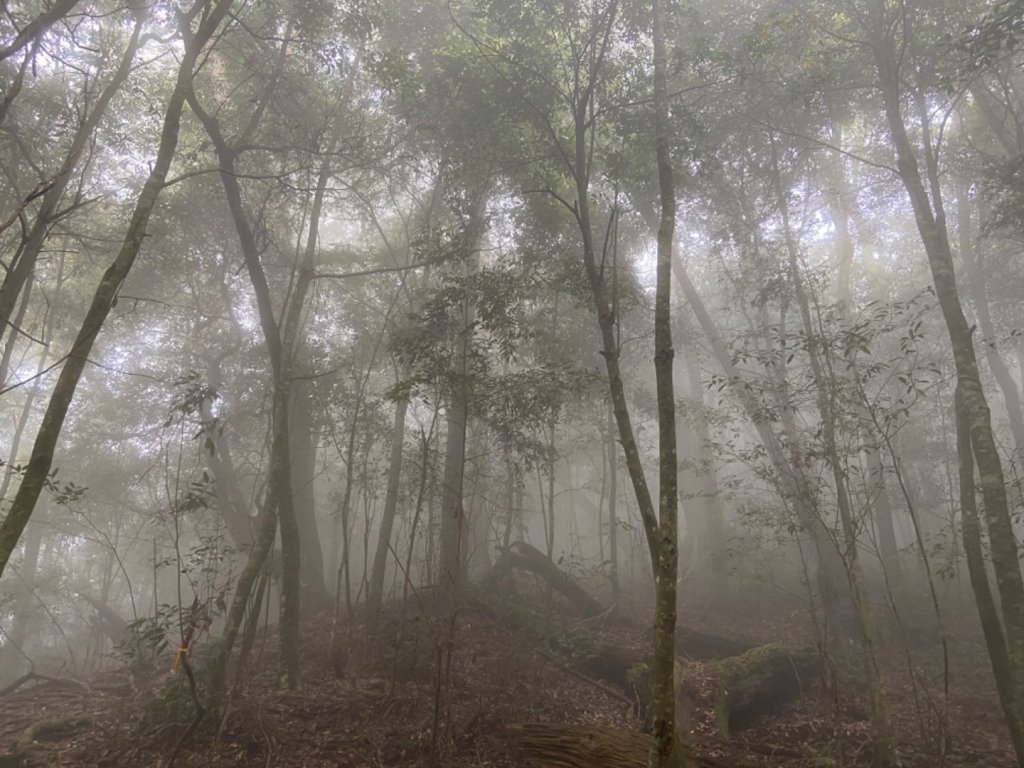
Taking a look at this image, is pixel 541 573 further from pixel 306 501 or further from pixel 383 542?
pixel 306 501

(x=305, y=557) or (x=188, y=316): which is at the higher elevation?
(x=188, y=316)

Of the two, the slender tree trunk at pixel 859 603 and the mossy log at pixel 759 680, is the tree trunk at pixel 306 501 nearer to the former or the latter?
the mossy log at pixel 759 680

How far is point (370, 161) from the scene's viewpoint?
35.1 feet

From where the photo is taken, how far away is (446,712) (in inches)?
283

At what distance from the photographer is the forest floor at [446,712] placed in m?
6.82

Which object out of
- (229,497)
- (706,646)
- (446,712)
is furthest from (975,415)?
(229,497)

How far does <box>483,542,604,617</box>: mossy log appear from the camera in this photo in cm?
1355

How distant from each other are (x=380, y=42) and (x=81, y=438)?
1470cm

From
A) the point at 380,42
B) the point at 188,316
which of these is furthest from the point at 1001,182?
the point at 188,316

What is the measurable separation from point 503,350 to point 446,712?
198 inches

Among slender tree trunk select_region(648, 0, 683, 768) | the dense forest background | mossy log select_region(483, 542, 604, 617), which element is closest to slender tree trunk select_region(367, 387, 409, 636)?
the dense forest background

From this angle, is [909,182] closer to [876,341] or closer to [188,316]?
[876,341]

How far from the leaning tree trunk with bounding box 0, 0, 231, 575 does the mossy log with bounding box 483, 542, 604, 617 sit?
31.5 ft

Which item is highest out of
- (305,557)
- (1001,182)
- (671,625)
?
(1001,182)
